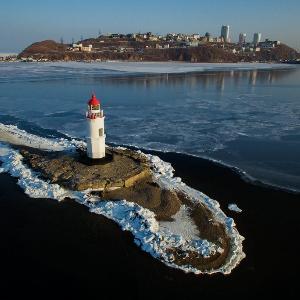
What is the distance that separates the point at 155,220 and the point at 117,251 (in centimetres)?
172

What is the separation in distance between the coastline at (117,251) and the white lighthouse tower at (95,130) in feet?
9.48

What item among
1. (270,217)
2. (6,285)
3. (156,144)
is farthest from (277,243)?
(156,144)

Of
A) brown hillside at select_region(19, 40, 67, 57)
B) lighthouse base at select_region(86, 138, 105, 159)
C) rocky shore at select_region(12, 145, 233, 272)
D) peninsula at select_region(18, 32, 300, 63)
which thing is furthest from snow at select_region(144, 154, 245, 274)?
brown hillside at select_region(19, 40, 67, 57)

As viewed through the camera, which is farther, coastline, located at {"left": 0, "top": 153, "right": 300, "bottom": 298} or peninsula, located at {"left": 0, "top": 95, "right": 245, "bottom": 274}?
peninsula, located at {"left": 0, "top": 95, "right": 245, "bottom": 274}

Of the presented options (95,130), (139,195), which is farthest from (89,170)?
(139,195)

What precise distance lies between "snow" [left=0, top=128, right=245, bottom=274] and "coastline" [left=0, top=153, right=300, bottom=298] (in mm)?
257

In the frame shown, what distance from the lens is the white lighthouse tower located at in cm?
1437

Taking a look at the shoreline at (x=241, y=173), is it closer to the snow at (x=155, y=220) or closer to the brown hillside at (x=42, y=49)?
the snow at (x=155, y=220)

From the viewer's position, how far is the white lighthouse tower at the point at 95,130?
14.4m

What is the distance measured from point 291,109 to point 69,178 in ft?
73.9

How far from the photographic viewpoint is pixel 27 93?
37562mm

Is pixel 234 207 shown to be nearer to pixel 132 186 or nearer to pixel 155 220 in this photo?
pixel 155 220

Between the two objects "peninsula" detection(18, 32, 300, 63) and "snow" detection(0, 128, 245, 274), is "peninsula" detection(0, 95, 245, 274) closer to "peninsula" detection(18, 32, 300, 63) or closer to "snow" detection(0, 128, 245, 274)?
"snow" detection(0, 128, 245, 274)

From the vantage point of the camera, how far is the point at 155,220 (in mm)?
11227
